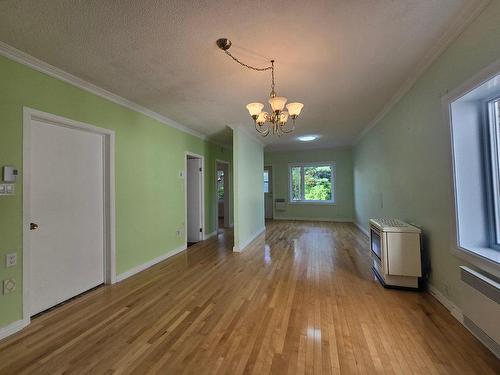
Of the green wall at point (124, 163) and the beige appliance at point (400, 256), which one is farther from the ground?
the green wall at point (124, 163)

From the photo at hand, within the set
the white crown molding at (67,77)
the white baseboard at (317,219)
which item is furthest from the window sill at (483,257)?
the white baseboard at (317,219)

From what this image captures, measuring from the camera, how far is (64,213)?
2.48 m

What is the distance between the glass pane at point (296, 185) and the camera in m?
8.08

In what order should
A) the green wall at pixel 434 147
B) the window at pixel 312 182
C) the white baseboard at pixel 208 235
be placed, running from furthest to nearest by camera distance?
1. the window at pixel 312 182
2. the white baseboard at pixel 208 235
3. the green wall at pixel 434 147

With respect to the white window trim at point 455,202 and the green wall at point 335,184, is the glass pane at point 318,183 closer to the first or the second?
the green wall at point 335,184

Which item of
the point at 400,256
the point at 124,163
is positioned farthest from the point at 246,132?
the point at 400,256

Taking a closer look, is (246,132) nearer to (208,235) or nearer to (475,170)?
(208,235)

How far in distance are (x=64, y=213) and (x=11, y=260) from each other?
2.08 ft

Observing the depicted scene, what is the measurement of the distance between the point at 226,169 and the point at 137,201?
11.6 feet

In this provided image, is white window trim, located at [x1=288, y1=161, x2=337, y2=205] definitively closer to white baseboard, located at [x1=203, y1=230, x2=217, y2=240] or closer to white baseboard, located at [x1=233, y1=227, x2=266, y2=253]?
white baseboard, located at [x1=233, y1=227, x2=266, y2=253]

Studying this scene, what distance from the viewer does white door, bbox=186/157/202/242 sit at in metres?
5.16

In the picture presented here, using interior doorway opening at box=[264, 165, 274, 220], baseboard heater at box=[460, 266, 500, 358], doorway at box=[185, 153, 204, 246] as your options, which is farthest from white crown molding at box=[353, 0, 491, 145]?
Answer: interior doorway opening at box=[264, 165, 274, 220]

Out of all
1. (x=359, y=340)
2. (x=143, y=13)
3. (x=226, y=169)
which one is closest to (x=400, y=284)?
(x=359, y=340)

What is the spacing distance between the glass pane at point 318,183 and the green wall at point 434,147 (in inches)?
160
